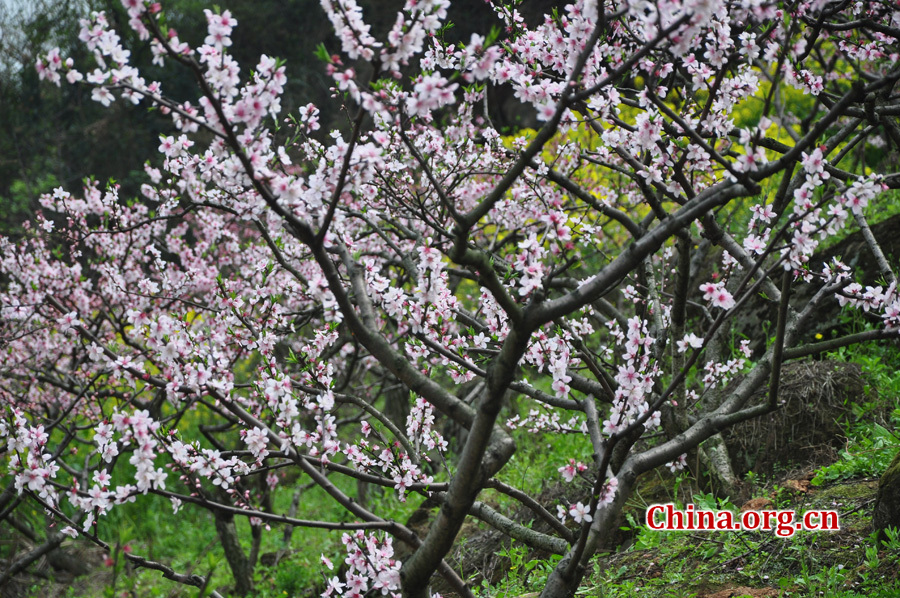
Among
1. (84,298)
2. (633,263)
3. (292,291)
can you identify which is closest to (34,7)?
(84,298)

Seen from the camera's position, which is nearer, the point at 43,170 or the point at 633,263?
the point at 633,263

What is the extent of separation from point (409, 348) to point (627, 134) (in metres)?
1.61

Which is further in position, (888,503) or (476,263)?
(888,503)

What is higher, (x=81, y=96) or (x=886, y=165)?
(x=81, y=96)

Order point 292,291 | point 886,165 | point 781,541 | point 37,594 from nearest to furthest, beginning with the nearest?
point 781,541 < point 292,291 < point 886,165 < point 37,594

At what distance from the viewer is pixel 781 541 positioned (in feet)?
11.1

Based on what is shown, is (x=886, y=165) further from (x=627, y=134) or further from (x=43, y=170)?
(x=43, y=170)

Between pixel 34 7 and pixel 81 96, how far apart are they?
3152mm

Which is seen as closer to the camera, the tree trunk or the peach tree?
the peach tree

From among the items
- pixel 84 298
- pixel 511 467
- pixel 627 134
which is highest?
pixel 84 298

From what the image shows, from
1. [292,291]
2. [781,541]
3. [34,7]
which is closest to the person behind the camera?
[781,541]

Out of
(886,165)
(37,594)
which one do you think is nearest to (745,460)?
(886,165)

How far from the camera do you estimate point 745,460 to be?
4.44m

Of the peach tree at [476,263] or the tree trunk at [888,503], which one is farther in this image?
the tree trunk at [888,503]
